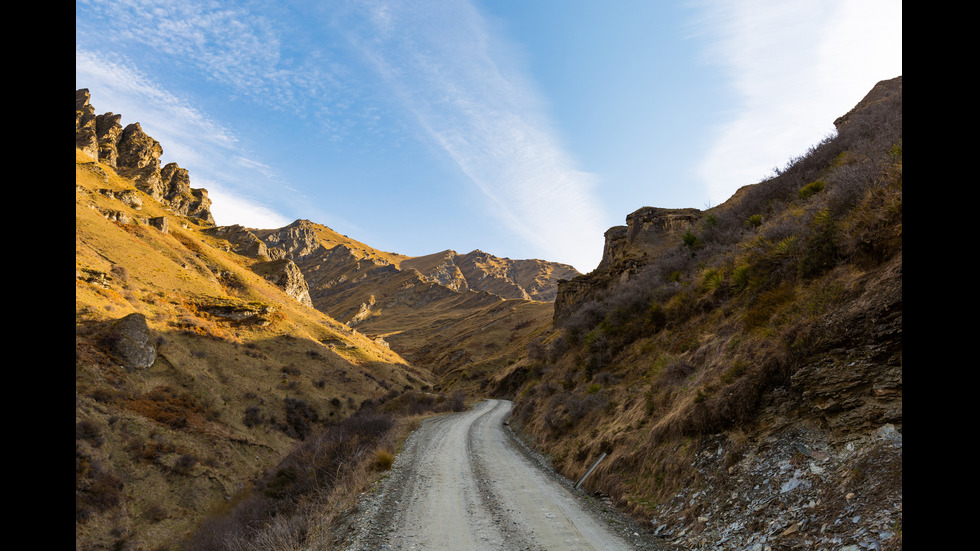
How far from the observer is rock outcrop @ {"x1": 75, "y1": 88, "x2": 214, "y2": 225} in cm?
8400

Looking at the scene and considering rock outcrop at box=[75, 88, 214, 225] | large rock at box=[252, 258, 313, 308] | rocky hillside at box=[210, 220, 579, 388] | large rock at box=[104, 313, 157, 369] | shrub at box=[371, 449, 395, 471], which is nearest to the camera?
shrub at box=[371, 449, 395, 471]

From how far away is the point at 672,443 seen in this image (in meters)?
9.12

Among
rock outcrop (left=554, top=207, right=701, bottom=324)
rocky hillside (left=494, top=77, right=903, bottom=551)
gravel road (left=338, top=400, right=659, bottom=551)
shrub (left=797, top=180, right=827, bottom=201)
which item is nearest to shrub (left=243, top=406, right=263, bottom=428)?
gravel road (left=338, top=400, right=659, bottom=551)

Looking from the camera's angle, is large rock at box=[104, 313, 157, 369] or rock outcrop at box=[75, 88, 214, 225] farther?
rock outcrop at box=[75, 88, 214, 225]

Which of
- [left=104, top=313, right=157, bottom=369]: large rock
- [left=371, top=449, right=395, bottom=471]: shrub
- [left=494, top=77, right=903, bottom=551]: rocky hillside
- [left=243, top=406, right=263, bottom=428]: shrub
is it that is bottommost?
[left=243, top=406, right=263, bottom=428]: shrub

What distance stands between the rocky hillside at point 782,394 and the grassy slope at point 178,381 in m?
19.7

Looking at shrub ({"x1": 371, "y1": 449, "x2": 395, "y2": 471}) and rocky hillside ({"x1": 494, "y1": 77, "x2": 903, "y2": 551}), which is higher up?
rocky hillside ({"x1": 494, "y1": 77, "x2": 903, "y2": 551})

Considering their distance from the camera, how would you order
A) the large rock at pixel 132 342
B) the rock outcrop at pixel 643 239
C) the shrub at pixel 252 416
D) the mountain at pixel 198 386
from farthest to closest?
the rock outcrop at pixel 643 239, the shrub at pixel 252 416, the large rock at pixel 132 342, the mountain at pixel 198 386

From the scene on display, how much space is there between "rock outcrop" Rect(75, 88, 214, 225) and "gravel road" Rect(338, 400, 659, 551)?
9991 cm

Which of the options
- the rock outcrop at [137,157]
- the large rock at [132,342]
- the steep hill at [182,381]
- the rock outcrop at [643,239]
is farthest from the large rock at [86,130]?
the rock outcrop at [643,239]

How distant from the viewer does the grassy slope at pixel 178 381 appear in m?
18.8

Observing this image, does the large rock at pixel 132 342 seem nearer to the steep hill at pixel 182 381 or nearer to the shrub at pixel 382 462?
the steep hill at pixel 182 381

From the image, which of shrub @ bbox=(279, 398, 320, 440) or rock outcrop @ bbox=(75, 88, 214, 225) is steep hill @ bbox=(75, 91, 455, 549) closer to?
shrub @ bbox=(279, 398, 320, 440)

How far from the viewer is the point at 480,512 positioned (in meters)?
8.97
